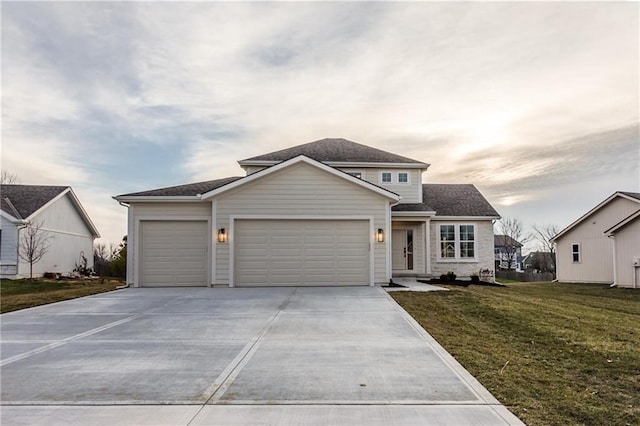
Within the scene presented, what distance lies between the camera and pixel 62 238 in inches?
1019

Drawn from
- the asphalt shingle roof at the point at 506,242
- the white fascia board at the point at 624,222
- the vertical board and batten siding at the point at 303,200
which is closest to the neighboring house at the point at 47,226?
the vertical board and batten siding at the point at 303,200

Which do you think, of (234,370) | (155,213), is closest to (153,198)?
(155,213)

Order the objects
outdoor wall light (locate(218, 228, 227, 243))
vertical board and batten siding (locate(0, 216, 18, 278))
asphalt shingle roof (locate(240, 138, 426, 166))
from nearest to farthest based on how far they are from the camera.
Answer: outdoor wall light (locate(218, 228, 227, 243)) → asphalt shingle roof (locate(240, 138, 426, 166)) → vertical board and batten siding (locate(0, 216, 18, 278))

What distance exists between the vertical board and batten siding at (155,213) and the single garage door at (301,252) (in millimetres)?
1446

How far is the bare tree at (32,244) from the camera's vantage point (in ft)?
70.6

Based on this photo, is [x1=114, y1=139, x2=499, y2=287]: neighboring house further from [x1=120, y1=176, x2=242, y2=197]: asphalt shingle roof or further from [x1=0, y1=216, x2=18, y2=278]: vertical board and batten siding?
[x1=0, y1=216, x2=18, y2=278]: vertical board and batten siding

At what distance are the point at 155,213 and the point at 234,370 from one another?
10691 millimetres

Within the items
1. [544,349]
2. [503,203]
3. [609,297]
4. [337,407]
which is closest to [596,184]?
[609,297]

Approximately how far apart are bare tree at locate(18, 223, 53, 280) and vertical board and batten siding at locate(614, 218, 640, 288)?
26648mm

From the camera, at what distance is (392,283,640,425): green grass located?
416 cm

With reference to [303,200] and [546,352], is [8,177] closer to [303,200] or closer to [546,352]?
[303,200]

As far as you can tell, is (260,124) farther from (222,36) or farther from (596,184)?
(596,184)

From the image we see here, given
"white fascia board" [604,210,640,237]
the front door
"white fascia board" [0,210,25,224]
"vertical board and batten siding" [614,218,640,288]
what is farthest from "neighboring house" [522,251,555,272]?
"white fascia board" [0,210,25,224]

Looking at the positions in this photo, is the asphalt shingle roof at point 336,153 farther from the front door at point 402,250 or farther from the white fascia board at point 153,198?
the white fascia board at point 153,198
